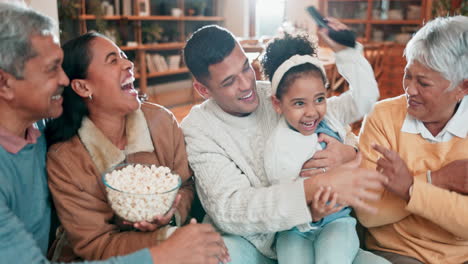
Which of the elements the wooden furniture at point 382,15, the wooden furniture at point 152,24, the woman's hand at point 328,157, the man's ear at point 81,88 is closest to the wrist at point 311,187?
the woman's hand at point 328,157

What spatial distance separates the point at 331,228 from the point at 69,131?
3.43 ft

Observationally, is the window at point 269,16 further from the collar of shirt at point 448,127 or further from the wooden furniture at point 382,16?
the collar of shirt at point 448,127

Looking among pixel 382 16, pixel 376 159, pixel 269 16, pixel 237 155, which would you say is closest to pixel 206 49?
pixel 237 155

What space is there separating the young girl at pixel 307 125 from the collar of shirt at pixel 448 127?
195 mm

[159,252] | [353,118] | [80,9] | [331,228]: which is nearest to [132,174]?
[159,252]

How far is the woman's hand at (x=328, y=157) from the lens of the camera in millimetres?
1544

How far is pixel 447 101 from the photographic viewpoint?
1.55m

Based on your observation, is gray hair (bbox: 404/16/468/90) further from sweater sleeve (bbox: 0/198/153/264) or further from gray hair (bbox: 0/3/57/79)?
gray hair (bbox: 0/3/57/79)

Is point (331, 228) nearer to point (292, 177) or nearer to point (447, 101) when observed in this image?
point (292, 177)

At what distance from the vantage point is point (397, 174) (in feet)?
4.86

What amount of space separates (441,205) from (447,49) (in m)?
0.56

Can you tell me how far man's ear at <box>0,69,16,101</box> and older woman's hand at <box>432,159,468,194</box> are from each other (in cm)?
150

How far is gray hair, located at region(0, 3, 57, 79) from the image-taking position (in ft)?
4.02

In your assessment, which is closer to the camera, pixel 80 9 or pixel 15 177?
pixel 15 177
